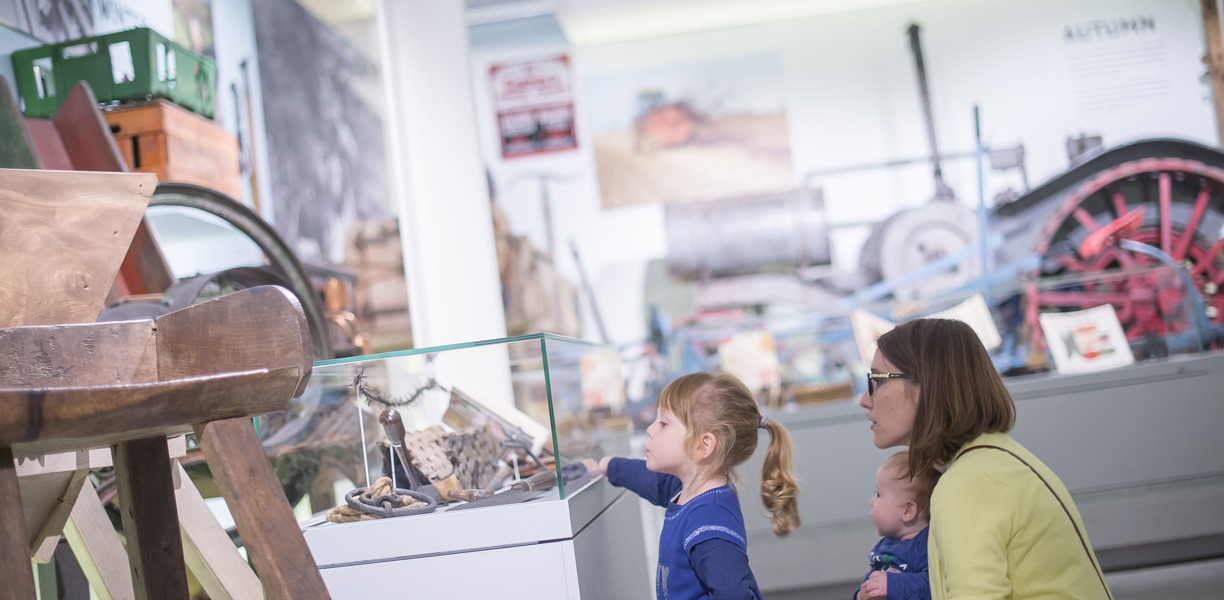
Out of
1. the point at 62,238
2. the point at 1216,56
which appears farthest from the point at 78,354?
the point at 1216,56

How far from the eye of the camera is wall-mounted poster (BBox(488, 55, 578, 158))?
779 cm

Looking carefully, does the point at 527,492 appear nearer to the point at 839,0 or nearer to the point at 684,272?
the point at 684,272

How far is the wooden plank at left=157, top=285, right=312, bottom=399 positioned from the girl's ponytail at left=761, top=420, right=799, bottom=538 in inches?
46.2

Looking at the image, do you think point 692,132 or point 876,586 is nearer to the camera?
point 876,586

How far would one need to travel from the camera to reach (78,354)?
120 cm

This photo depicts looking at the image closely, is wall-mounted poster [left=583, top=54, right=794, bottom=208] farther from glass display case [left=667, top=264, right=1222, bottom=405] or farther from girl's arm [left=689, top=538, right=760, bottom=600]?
girl's arm [left=689, top=538, right=760, bottom=600]

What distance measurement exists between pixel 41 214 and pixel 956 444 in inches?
60.7

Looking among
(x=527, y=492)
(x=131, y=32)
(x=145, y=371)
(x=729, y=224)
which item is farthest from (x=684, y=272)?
(x=145, y=371)

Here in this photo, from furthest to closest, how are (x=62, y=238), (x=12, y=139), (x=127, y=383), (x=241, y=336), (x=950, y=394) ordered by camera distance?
1. (x=12, y=139)
2. (x=950, y=394)
3. (x=62, y=238)
4. (x=241, y=336)
5. (x=127, y=383)

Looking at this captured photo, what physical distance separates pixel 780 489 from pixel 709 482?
201 millimetres

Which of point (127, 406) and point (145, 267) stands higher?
point (145, 267)

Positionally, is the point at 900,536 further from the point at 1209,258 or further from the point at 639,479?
the point at 1209,258

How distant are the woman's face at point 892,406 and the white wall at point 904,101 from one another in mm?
5698

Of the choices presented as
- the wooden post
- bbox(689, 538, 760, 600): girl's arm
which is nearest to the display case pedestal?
bbox(689, 538, 760, 600): girl's arm
